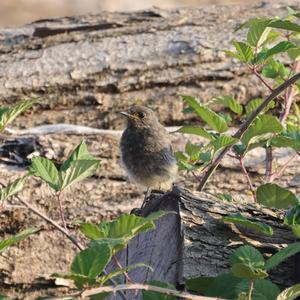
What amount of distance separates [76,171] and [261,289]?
71 cm

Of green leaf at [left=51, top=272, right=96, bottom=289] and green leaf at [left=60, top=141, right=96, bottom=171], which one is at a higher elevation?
green leaf at [left=60, top=141, right=96, bottom=171]

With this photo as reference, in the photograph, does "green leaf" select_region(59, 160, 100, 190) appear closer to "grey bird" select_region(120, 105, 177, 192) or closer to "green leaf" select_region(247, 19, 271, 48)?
"green leaf" select_region(247, 19, 271, 48)

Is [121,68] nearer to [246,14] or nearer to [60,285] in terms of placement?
[246,14]

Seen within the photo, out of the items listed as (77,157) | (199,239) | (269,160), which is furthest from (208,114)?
Answer: (269,160)

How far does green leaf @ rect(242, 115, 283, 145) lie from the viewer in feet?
11.5

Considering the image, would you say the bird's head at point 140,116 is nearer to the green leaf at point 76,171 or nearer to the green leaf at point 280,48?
the green leaf at point 280,48

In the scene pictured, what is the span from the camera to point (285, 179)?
5203 mm

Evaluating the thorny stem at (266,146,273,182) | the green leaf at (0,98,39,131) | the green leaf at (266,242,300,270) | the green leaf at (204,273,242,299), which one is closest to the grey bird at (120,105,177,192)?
the thorny stem at (266,146,273,182)

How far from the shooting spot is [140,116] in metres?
5.77

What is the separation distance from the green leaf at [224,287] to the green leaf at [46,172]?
62 centimetres

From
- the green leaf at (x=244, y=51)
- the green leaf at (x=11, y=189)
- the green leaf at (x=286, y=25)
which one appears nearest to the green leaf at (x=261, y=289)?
the green leaf at (x=11, y=189)

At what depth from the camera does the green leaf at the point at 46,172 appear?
3.03 meters

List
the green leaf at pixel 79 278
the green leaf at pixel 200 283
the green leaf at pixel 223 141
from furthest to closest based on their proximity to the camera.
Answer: the green leaf at pixel 223 141 < the green leaf at pixel 200 283 < the green leaf at pixel 79 278

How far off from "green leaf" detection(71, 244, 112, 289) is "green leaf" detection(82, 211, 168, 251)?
0.08 ft
